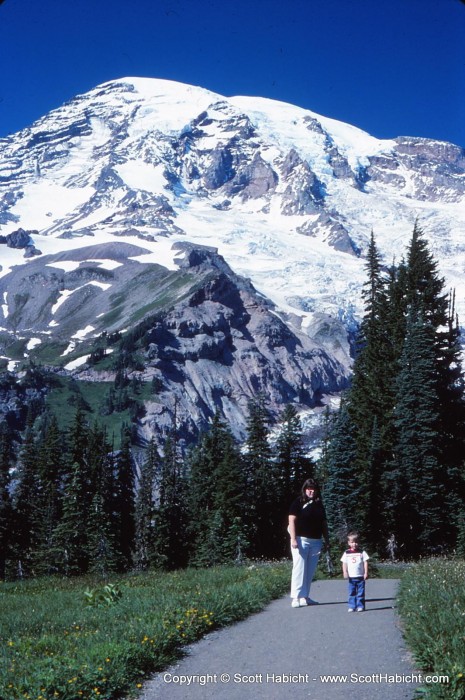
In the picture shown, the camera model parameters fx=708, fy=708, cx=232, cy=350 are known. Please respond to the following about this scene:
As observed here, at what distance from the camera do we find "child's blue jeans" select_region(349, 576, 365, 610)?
11797 millimetres

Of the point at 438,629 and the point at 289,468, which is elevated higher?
the point at 289,468

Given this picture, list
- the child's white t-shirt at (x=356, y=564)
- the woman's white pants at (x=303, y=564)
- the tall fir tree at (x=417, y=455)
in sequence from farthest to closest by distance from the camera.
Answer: the tall fir tree at (x=417, y=455)
the woman's white pants at (x=303, y=564)
the child's white t-shirt at (x=356, y=564)

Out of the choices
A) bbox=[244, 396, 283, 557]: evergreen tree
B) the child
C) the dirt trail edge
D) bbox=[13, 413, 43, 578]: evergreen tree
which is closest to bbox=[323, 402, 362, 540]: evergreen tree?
bbox=[244, 396, 283, 557]: evergreen tree

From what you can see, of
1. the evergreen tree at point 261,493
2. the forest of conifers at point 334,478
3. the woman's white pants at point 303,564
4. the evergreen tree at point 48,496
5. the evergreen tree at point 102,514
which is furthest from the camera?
the evergreen tree at point 48,496

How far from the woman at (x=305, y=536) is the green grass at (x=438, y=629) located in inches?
68.8

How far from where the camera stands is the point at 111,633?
987 centimetres

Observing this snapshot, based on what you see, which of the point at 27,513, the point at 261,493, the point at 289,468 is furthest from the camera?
the point at 27,513

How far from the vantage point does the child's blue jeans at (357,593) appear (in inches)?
464

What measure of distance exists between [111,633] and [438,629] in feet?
14.7

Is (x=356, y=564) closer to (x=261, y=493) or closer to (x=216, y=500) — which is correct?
(x=216, y=500)

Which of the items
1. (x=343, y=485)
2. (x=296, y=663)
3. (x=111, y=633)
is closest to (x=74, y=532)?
(x=343, y=485)

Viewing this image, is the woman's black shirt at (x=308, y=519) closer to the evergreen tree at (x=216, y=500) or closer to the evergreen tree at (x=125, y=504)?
the evergreen tree at (x=216, y=500)

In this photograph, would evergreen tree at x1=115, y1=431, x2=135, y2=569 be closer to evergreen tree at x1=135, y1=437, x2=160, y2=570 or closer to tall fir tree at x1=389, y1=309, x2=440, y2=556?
evergreen tree at x1=135, y1=437, x2=160, y2=570

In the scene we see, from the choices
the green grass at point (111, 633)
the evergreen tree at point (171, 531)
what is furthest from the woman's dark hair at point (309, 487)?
the evergreen tree at point (171, 531)
